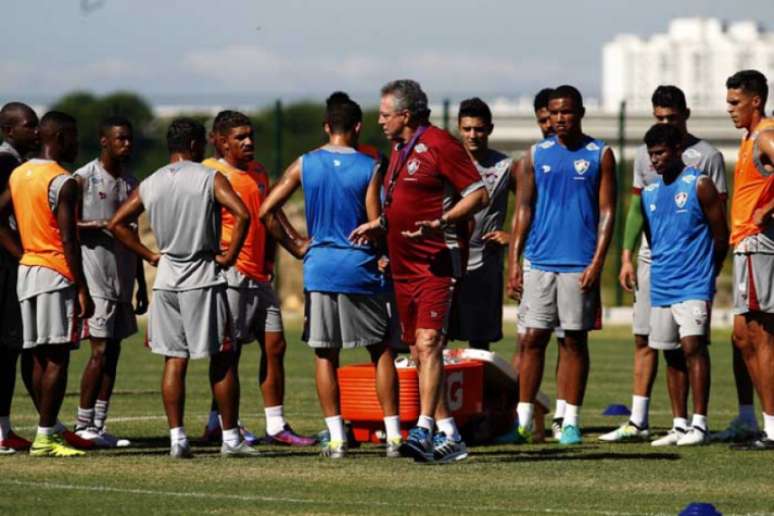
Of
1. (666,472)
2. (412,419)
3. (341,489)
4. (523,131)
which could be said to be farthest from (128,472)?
(523,131)

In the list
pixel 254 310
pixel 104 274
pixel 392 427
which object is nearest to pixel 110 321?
pixel 104 274

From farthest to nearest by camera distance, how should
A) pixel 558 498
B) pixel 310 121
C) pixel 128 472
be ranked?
pixel 310 121 < pixel 128 472 < pixel 558 498

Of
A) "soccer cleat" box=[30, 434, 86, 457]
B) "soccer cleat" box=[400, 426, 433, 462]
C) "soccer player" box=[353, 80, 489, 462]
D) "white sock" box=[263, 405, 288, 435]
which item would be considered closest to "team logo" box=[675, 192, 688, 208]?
"soccer player" box=[353, 80, 489, 462]

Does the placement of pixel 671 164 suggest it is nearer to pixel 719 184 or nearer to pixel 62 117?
pixel 719 184

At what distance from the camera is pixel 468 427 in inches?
572

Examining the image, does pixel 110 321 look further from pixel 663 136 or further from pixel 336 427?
pixel 663 136

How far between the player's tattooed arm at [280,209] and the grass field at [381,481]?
1.42 metres

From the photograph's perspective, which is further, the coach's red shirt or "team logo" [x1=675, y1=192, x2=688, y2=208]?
"team logo" [x1=675, y1=192, x2=688, y2=208]

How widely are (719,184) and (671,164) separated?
523mm

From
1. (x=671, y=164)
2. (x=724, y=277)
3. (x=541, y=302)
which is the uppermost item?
(x=671, y=164)

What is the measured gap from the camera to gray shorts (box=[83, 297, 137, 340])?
14125 millimetres

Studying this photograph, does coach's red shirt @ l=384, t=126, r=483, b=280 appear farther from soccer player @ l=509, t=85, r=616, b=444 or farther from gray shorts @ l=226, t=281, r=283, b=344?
gray shorts @ l=226, t=281, r=283, b=344

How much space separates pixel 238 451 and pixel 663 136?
375cm

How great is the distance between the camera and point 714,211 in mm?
14094
